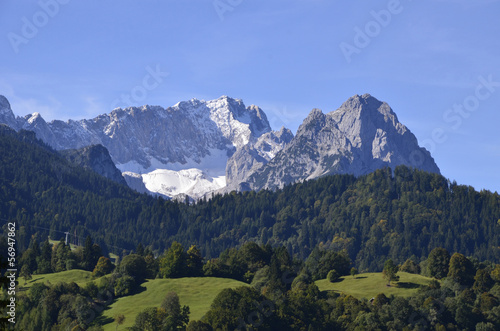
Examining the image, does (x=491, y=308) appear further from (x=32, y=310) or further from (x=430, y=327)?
(x=32, y=310)

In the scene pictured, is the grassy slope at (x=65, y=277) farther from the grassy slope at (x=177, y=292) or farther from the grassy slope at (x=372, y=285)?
the grassy slope at (x=372, y=285)

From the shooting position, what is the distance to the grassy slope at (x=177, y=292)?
506 ft

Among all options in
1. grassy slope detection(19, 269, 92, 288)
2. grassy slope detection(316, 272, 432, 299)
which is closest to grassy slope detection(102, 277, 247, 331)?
grassy slope detection(19, 269, 92, 288)

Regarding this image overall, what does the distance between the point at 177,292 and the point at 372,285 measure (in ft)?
166

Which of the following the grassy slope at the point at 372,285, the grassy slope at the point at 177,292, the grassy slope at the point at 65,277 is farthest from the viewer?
the grassy slope at the point at 65,277

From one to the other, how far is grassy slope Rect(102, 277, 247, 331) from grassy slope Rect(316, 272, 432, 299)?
2564 cm

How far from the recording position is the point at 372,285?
588 feet

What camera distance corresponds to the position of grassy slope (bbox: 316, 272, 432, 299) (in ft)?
562

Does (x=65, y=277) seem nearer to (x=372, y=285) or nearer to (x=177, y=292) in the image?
(x=177, y=292)

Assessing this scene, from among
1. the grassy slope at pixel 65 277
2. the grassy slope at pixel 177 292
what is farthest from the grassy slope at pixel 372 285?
the grassy slope at pixel 65 277

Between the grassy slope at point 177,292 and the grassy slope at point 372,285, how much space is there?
84.1 feet

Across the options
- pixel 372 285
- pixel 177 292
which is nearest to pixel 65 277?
pixel 177 292

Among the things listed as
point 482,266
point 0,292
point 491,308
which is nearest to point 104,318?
point 0,292

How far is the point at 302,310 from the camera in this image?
509ft
